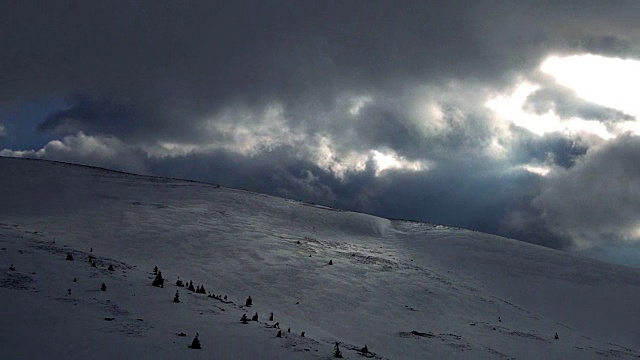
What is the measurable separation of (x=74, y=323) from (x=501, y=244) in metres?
34.0

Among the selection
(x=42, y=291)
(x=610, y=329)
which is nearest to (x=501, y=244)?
(x=610, y=329)

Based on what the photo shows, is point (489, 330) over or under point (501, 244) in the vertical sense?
under

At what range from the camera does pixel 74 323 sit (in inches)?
415

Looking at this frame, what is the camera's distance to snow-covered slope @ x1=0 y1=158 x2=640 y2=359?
1134 cm

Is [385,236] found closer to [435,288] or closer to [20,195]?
[435,288]

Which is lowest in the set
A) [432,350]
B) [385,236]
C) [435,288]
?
[432,350]

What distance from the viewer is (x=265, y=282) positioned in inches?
800

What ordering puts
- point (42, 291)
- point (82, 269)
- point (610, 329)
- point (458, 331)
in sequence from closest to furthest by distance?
point (42, 291) → point (82, 269) → point (458, 331) → point (610, 329)

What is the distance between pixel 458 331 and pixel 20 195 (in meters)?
26.7

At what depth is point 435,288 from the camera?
24453mm

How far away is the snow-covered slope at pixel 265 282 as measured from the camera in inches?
447

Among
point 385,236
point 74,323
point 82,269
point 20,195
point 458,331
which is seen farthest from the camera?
point 385,236

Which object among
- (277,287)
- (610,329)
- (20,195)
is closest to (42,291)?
(277,287)

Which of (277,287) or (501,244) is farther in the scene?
(501,244)
